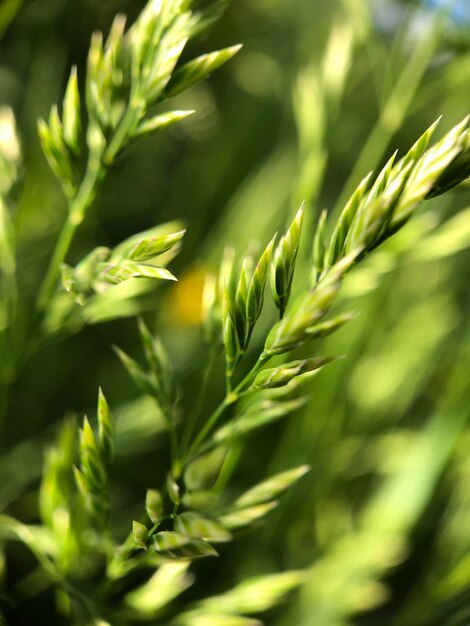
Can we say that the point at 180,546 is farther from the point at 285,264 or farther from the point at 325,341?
the point at 325,341

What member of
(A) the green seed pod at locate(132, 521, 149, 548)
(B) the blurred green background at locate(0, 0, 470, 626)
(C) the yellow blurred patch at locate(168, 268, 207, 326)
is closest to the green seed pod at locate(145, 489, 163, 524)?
(A) the green seed pod at locate(132, 521, 149, 548)

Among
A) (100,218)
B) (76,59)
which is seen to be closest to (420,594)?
(100,218)

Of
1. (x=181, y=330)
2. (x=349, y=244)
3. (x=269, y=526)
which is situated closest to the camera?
(x=349, y=244)

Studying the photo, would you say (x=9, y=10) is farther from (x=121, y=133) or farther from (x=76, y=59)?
(x=76, y=59)

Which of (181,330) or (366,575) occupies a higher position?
(181,330)

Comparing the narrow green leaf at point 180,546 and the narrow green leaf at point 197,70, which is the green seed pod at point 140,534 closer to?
the narrow green leaf at point 180,546

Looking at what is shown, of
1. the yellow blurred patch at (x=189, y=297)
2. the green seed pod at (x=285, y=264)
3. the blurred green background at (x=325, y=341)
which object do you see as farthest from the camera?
the yellow blurred patch at (x=189, y=297)

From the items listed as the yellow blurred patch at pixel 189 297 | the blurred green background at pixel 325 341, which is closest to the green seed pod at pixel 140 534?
the blurred green background at pixel 325 341

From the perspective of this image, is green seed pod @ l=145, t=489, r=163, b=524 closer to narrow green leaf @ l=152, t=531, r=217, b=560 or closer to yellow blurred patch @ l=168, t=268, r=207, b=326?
narrow green leaf @ l=152, t=531, r=217, b=560
